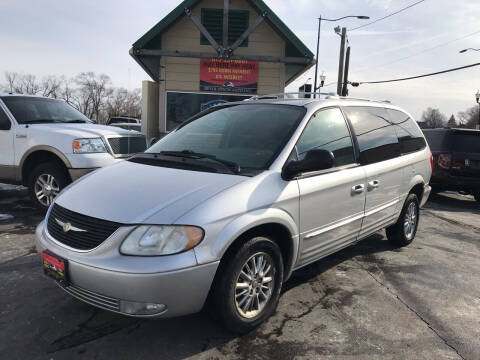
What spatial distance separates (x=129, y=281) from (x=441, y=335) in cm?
241

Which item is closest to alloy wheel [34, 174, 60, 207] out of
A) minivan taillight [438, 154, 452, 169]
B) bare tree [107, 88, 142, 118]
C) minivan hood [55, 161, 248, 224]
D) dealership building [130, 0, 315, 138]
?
minivan hood [55, 161, 248, 224]

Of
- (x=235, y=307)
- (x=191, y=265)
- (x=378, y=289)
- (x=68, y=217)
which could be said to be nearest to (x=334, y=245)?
(x=378, y=289)

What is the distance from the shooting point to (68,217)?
2.66 metres

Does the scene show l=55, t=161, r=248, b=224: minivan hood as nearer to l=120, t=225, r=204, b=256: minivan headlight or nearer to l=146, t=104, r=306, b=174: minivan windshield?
l=120, t=225, r=204, b=256: minivan headlight

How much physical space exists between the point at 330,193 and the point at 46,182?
14.6 feet

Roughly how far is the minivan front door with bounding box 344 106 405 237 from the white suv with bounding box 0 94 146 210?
3.70 m

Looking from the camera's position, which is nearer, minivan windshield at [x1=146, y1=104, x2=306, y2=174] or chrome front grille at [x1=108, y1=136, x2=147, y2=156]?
minivan windshield at [x1=146, y1=104, x2=306, y2=174]

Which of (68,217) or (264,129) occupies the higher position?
(264,129)

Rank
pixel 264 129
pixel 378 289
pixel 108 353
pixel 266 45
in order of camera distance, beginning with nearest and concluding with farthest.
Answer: pixel 108 353
pixel 264 129
pixel 378 289
pixel 266 45

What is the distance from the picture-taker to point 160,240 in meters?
2.34

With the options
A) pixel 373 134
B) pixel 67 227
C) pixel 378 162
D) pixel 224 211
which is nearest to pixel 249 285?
pixel 224 211

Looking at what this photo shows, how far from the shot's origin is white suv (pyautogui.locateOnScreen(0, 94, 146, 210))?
18.4ft

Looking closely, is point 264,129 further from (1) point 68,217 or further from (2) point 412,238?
(2) point 412,238

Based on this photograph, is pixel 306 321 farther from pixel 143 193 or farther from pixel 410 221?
pixel 410 221
